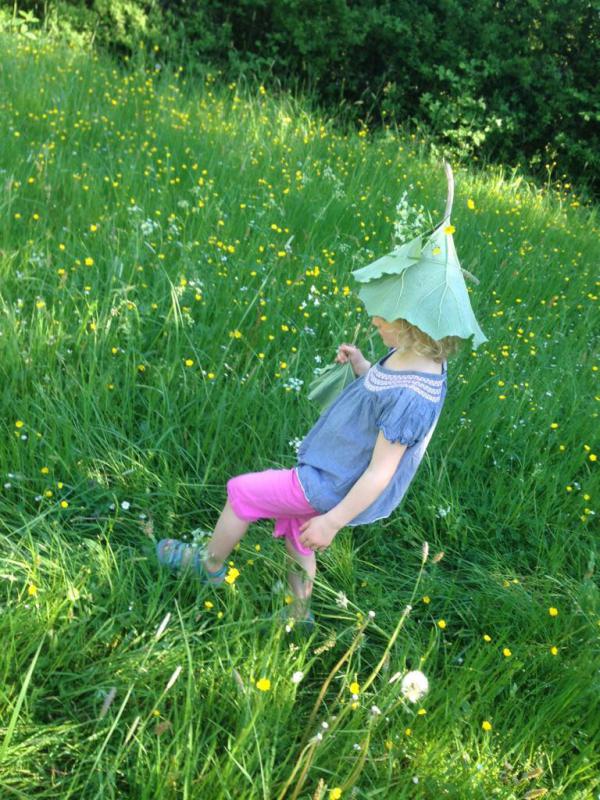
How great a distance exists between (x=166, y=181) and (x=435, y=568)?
2686 millimetres

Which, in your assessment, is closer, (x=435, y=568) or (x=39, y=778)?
(x=39, y=778)

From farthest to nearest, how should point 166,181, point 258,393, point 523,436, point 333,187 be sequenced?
point 333,187
point 166,181
point 523,436
point 258,393

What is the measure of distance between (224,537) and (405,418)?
27.4 inches

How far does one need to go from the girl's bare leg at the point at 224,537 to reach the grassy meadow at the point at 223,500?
87mm

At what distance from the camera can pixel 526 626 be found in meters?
2.45

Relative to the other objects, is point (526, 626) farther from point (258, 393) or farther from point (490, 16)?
point (490, 16)

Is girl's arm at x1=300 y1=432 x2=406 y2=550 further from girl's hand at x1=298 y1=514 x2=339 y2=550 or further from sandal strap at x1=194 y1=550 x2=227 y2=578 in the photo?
sandal strap at x1=194 y1=550 x2=227 y2=578

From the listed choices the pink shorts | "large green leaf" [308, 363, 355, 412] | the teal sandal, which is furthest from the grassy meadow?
"large green leaf" [308, 363, 355, 412]

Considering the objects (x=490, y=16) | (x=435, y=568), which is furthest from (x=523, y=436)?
(x=490, y=16)

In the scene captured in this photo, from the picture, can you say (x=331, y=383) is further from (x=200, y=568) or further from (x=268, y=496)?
(x=200, y=568)

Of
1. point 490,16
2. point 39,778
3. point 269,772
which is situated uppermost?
point 490,16

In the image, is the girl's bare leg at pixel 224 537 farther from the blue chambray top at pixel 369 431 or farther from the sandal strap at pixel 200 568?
the blue chambray top at pixel 369 431

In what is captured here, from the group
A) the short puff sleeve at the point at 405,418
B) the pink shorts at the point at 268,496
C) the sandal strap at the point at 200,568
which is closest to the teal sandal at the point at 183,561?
the sandal strap at the point at 200,568

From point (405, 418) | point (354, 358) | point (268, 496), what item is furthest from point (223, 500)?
point (405, 418)
